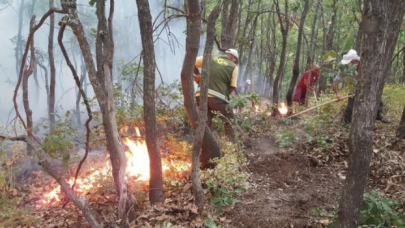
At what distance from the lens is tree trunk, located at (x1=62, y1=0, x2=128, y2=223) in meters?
3.08

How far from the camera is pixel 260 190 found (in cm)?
433

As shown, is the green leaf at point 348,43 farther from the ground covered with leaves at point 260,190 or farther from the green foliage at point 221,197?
the green foliage at point 221,197

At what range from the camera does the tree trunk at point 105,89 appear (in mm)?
3082

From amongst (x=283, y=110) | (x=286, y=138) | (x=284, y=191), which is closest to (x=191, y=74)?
(x=284, y=191)

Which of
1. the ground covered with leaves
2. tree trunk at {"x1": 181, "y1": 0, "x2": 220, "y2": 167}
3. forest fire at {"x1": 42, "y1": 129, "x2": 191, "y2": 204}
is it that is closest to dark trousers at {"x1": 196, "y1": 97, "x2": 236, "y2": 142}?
the ground covered with leaves

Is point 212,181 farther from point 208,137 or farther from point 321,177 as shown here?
point 321,177

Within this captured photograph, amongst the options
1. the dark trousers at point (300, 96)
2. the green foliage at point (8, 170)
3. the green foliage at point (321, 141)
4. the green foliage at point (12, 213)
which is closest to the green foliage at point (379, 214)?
the green foliage at point (321, 141)

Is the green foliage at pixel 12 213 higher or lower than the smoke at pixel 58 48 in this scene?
lower

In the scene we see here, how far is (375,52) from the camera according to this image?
215 cm

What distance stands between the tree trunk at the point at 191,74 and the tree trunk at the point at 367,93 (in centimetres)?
203

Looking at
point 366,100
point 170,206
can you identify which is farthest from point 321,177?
point 366,100

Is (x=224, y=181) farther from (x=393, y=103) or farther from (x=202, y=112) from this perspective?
(x=393, y=103)

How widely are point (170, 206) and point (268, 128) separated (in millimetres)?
4432

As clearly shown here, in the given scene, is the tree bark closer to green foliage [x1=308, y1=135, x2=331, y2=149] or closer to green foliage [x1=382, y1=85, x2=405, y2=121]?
green foliage [x1=308, y1=135, x2=331, y2=149]
